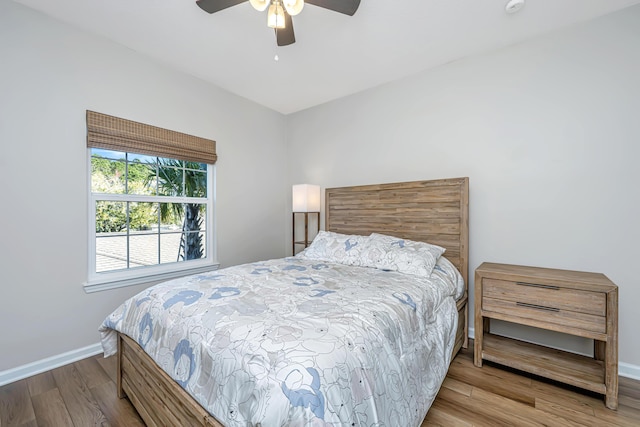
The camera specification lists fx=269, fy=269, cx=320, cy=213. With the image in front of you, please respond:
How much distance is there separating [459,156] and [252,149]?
95.4 inches

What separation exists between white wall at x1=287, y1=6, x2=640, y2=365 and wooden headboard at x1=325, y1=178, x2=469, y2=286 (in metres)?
0.15

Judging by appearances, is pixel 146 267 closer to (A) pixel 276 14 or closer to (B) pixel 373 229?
(B) pixel 373 229

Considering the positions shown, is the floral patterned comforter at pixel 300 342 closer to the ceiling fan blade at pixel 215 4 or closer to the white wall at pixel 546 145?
the white wall at pixel 546 145

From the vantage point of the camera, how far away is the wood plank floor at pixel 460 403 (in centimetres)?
152

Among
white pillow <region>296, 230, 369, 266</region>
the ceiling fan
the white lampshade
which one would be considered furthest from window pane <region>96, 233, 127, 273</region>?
the ceiling fan

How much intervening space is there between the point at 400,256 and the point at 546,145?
1469 mm

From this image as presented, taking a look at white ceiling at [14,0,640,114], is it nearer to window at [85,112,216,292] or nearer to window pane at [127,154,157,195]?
window at [85,112,216,292]

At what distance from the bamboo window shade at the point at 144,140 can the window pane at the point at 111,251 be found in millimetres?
783

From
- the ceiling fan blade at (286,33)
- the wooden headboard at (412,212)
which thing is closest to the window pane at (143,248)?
the wooden headboard at (412,212)

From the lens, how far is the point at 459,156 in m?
2.56

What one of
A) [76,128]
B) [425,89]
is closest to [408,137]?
[425,89]

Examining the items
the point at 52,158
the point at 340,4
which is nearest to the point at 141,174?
the point at 52,158

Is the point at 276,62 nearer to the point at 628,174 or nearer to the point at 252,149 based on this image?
the point at 252,149

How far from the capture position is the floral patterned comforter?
0.87m
